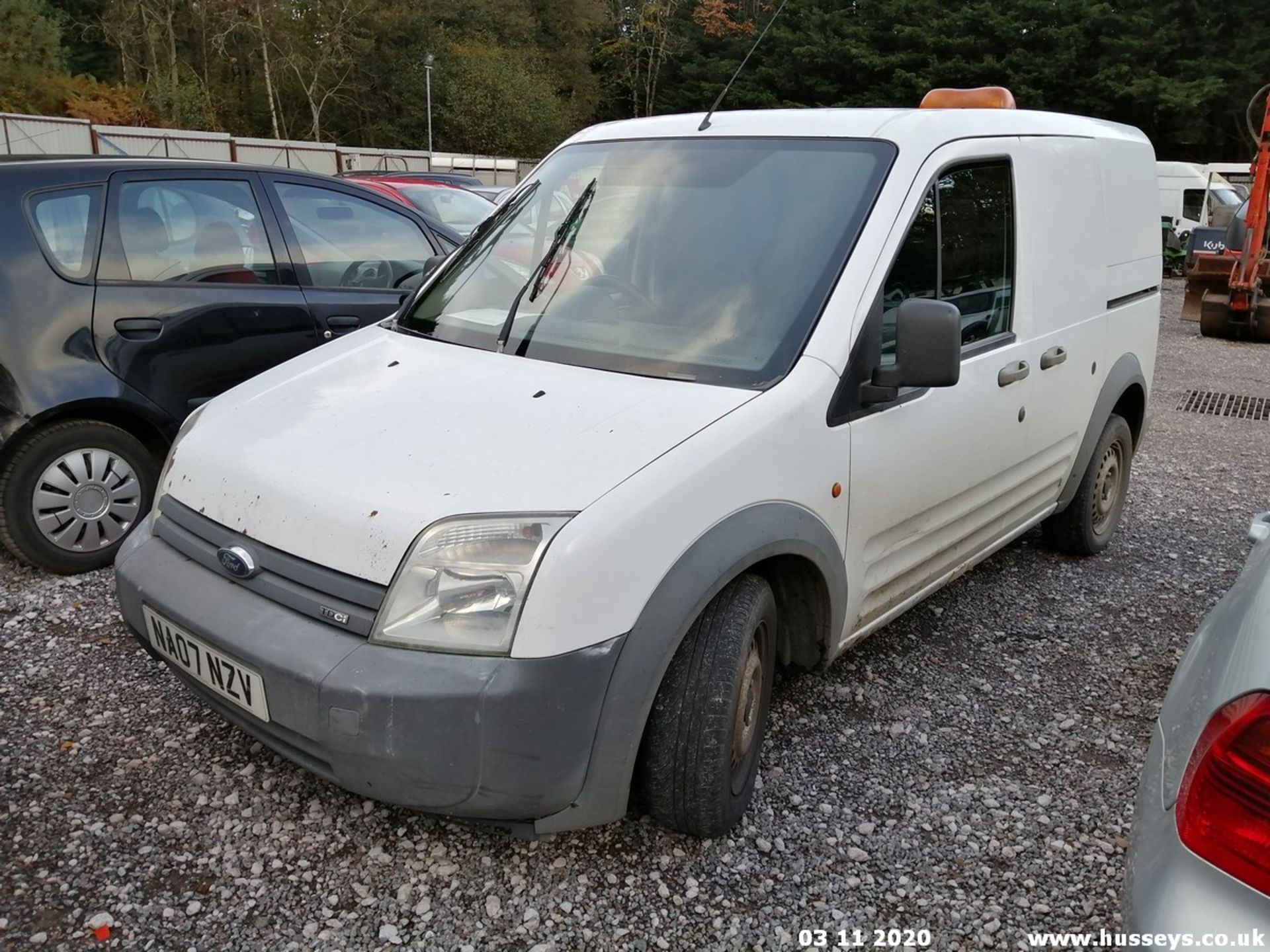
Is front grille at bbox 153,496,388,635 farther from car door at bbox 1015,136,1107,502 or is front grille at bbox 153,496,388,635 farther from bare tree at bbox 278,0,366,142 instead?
bare tree at bbox 278,0,366,142

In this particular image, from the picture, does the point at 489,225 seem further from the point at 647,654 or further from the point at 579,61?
the point at 579,61

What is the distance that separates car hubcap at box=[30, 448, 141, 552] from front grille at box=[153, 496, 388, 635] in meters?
1.76

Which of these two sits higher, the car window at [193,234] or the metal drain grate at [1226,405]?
the car window at [193,234]

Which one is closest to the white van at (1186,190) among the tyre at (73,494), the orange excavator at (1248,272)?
the orange excavator at (1248,272)

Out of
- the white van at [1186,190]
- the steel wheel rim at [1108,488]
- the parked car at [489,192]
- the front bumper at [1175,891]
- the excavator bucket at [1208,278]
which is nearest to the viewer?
the front bumper at [1175,891]

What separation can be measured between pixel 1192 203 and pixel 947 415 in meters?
23.2

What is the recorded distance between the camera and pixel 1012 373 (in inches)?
140

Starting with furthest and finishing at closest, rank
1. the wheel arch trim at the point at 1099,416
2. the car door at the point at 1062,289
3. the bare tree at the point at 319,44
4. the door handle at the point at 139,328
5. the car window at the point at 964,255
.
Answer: the bare tree at the point at 319,44 → the wheel arch trim at the point at 1099,416 → the door handle at the point at 139,328 → the car door at the point at 1062,289 → the car window at the point at 964,255

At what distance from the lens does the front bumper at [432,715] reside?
212cm

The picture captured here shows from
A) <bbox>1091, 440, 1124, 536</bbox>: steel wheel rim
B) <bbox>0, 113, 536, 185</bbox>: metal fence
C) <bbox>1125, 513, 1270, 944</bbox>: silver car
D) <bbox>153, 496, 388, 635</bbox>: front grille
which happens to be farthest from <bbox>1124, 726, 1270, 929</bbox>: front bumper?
<bbox>0, 113, 536, 185</bbox>: metal fence

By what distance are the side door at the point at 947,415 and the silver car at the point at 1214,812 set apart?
4.13 ft

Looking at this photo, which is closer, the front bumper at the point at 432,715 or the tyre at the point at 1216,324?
the front bumper at the point at 432,715

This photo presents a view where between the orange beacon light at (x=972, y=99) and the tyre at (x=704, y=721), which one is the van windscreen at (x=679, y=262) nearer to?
the tyre at (x=704, y=721)
